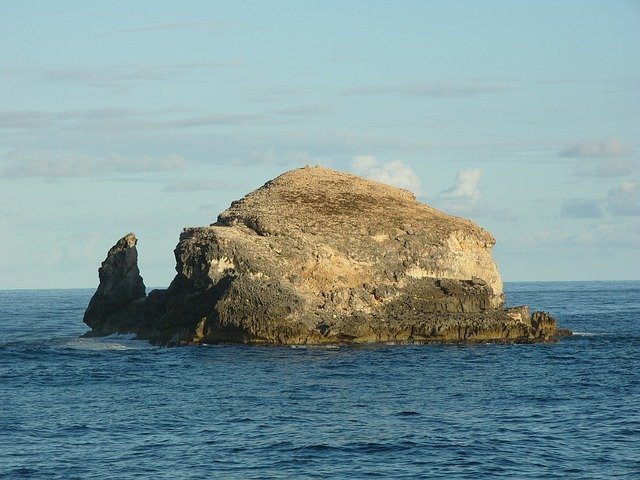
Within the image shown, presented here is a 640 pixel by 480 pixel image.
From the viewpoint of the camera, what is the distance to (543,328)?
69.3 m

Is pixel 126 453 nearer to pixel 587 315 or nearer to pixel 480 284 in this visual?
pixel 480 284

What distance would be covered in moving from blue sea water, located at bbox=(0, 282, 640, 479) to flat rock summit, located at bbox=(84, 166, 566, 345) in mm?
2395

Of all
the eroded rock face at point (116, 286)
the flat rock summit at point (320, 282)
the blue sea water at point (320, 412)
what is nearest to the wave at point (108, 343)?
the blue sea water at point (320, 412)

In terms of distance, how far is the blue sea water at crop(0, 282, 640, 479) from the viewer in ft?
110

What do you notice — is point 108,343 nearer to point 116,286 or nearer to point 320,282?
point 116,286

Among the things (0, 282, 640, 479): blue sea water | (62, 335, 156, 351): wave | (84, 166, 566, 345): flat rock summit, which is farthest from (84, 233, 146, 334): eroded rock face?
(0, 282, 640, 479): blue sea water

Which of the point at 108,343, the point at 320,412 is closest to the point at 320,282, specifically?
the point at 108,343

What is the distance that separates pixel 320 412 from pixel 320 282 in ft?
83.7

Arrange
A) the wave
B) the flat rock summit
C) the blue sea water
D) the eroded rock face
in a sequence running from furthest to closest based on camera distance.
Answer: the eroded rock face < the wave < the flat rock summit < the blue sea water

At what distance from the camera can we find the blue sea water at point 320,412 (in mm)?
33469

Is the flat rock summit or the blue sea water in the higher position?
the flat rock summit

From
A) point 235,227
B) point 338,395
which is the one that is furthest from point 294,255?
point 338,395

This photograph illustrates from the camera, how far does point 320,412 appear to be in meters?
42.0

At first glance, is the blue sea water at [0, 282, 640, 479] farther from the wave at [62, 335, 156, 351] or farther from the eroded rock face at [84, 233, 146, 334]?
the eroded rock face at [84, 233, 146, 334]
